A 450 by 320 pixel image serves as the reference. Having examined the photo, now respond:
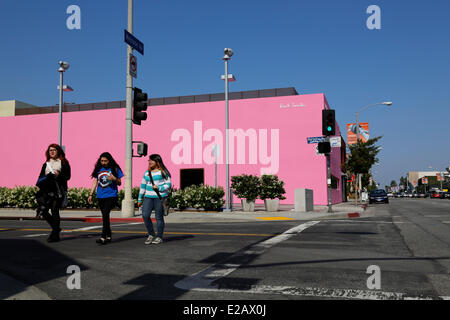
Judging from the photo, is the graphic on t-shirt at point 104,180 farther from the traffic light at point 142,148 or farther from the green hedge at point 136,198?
the green hedge at point 136,198

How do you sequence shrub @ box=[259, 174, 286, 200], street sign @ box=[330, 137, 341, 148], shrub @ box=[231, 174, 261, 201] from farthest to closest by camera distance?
1. shrub @ box=[259, 174, 286, 200]
2. shrub @ box=[231, 174, 261, 201]
3. street sign @ box=[330, 137, 341, 148]

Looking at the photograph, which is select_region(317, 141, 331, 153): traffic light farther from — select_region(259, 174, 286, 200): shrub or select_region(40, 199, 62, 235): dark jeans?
select_region(40, 199, 62, 235): dark jeans

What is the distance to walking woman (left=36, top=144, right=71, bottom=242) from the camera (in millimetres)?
7898

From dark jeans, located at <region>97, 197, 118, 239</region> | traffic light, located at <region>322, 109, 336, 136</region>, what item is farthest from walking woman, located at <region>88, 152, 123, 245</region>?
traffic light, located at <region>322, 109, 336, 136</region>

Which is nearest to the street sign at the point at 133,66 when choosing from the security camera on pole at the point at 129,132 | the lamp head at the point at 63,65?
the security camera on pole at the point at 129,132

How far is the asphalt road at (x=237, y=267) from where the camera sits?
392 cm

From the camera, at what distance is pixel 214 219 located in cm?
1412

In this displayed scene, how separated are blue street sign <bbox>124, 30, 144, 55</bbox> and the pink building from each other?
42.0 feet

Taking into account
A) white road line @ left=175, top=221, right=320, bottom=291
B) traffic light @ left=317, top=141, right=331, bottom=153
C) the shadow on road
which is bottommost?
the shadow on road
